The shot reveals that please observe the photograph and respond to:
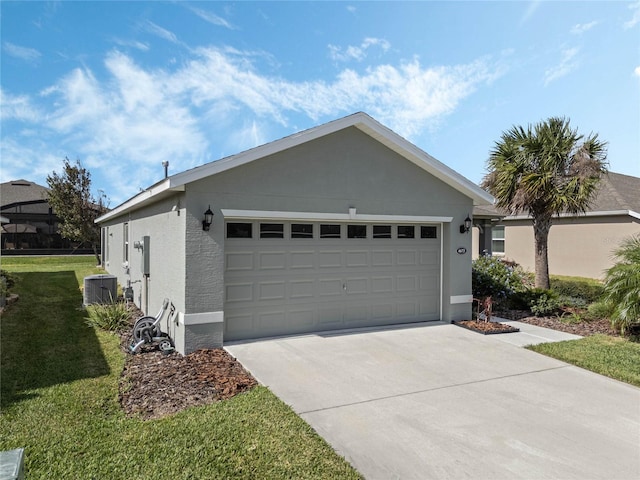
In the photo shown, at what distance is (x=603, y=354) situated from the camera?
7.11 metres

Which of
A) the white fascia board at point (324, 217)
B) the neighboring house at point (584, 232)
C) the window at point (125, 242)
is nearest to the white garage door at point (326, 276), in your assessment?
the white fascia board at point (324, 217)

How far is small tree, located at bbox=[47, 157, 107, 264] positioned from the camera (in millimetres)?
25125

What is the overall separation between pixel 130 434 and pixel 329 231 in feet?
17.3

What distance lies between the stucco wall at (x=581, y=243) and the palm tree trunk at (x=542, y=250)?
17.1 ft

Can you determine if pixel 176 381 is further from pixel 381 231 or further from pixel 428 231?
Answer: pixel 428 231

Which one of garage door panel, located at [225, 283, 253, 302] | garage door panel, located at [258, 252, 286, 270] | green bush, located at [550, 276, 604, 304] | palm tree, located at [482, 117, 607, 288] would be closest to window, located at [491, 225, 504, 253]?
green bush, located at [550, 276, 604, 304]

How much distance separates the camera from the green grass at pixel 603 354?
619cm

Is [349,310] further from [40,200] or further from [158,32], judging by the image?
[40,200]

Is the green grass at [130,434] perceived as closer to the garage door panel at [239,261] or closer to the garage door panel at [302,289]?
the garage door panel at [239,261]

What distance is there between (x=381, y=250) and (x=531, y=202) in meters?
5.74

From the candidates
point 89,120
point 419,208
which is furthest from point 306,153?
point 89,120

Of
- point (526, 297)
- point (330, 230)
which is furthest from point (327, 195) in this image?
point (526, 297)

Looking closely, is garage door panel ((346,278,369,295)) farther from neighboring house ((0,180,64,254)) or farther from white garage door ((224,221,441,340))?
neighboring house ((0,180,64,254))

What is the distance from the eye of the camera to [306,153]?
25.6 feet
